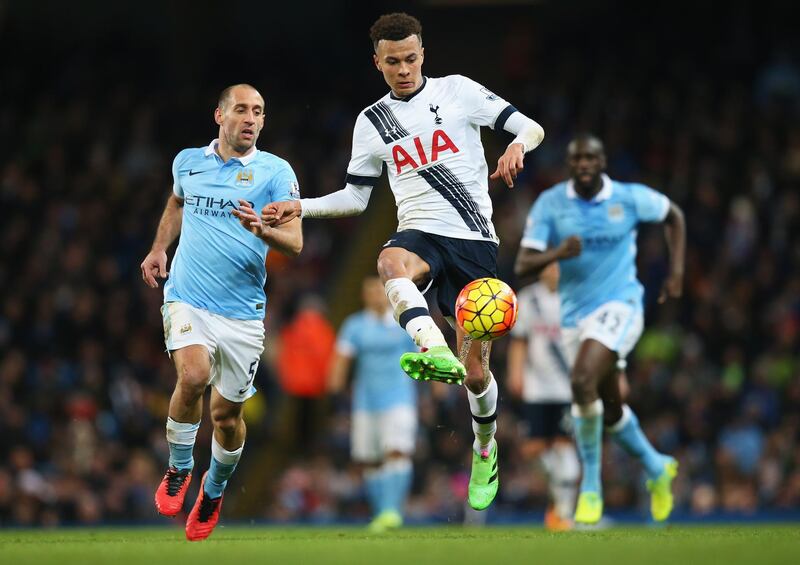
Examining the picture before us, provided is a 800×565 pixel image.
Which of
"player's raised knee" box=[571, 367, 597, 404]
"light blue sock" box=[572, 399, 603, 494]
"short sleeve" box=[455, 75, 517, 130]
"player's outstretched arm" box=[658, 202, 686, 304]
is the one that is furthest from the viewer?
"player's outstretched arm" box=[658, 202, 686, 304]

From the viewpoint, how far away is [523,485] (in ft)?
56.3

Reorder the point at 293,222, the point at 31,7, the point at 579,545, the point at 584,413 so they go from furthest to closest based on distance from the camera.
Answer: the point at 31,7
the point at 584,413
the point at 293,222
the point at 579,545

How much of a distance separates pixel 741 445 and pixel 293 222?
369 inches

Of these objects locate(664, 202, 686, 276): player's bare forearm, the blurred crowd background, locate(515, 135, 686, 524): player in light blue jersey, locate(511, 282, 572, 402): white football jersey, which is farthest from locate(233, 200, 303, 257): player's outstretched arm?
the blurred crowd background

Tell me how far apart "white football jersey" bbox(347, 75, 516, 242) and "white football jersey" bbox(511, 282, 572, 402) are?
4.77 m

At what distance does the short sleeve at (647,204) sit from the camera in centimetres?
1156

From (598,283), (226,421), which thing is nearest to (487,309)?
(226,421)

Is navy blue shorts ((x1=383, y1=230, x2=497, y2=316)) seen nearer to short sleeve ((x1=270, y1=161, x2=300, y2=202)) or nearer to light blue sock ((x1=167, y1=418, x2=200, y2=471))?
short sleeve ((x1=270, y1=161, x2=300, y2=202))

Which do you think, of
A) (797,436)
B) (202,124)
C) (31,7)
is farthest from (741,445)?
(31,7)

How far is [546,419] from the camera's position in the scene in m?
14.3

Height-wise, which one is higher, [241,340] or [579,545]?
[241,340]

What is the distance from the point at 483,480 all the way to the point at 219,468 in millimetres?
1863

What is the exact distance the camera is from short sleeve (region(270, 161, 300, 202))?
30.9 feet

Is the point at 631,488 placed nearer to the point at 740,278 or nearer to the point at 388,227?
the point at 740,278
